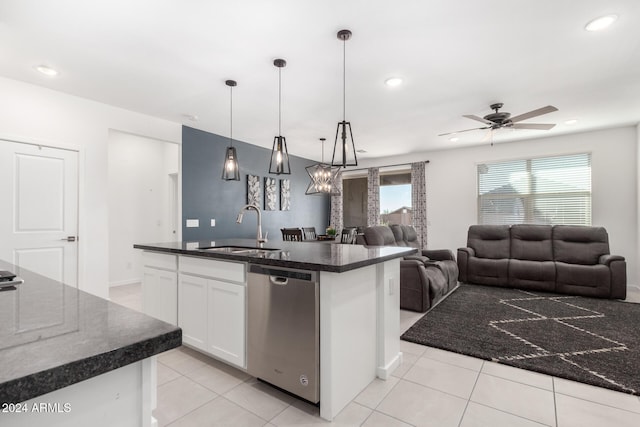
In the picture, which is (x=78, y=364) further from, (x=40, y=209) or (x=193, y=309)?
(x=40, y=209)

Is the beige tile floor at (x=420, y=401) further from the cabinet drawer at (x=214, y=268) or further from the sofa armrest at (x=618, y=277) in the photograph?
the sofa armrest at (x=618, y=277)

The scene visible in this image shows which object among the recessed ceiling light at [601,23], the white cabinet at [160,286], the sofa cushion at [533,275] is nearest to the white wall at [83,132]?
the white cabinet at [160,286]

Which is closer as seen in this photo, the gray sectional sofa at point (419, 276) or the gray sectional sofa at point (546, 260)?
the gray sectional sofa at point (419, 276)

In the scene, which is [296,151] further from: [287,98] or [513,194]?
[513,194]

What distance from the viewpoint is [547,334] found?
2971mm

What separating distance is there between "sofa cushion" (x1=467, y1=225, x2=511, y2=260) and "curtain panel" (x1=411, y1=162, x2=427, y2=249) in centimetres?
120

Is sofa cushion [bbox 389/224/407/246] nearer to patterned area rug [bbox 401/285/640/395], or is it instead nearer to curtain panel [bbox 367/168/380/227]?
patterned area rug [bbox 401/285/640/395]

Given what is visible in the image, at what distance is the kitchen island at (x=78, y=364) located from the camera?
52 cm

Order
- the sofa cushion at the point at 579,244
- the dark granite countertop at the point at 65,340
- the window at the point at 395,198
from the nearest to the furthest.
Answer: the dark granite countertop at the point at 65,340
the sofa cushion at the point at 579,244
the window at the point at 395,198

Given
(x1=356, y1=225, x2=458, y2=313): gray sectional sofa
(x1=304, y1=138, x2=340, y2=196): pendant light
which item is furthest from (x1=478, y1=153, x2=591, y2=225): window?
(x1=304, y1=138, x2=340, y2=196): pendant light

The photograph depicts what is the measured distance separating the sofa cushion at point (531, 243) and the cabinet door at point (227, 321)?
15.7 ft

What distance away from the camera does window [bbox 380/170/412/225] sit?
702cm

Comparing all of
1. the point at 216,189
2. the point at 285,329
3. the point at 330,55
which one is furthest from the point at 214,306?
the point at 216,189

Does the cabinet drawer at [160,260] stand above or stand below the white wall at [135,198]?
below
